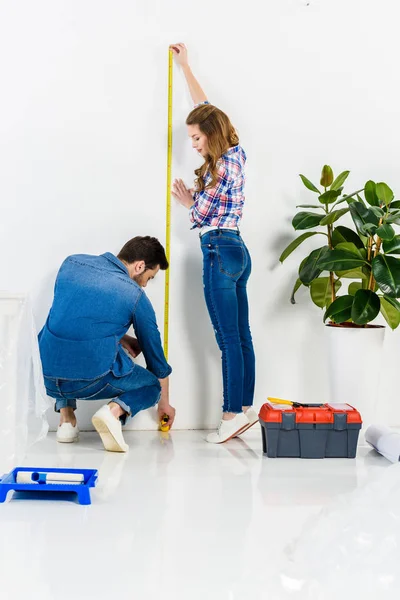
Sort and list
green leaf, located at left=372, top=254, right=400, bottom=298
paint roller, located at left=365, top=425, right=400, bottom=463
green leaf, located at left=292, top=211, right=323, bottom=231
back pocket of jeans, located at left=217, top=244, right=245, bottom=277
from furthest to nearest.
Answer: green leaf, located at left=292, top=211, right=323, bottom=231, back pocket of jeans, located at left=217, top=244, right=245, bottom=277, green leaf, located at left=372, top=254, right=400, bottom=298, paint roller, located at left=365, top=425, right=400, bottom=463

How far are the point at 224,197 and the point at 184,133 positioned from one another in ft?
1.53

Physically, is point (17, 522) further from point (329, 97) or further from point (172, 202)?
point (329, 97)

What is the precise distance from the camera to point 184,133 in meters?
3.53

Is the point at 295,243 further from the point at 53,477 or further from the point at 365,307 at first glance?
the point at 53,477

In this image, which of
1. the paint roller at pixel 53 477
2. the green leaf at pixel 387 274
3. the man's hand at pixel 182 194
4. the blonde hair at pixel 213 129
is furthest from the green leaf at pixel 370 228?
the paint roller at pixel 53 477

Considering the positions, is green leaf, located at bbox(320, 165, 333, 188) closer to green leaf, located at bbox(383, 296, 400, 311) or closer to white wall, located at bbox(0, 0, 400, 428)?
white wall, located at bbox(0, 0, 400, 428)

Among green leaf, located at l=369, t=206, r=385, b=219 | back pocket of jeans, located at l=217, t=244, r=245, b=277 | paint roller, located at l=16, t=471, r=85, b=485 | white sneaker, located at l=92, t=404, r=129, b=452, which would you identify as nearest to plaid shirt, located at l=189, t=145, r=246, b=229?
back pocket of jeans, located at l=217, t=244, r=245, b=277

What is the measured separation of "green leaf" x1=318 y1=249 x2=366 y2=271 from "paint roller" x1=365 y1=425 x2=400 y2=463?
2.34 ft

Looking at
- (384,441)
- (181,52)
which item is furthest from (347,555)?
(181,52)

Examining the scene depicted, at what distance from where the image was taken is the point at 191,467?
279cm

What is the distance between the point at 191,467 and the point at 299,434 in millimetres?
491

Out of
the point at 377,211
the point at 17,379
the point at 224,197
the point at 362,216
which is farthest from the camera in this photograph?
the point at 224,197


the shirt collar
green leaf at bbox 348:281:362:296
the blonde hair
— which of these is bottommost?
green leaf at bbox 348:281:362:296

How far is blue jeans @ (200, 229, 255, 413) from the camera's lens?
325 cm
